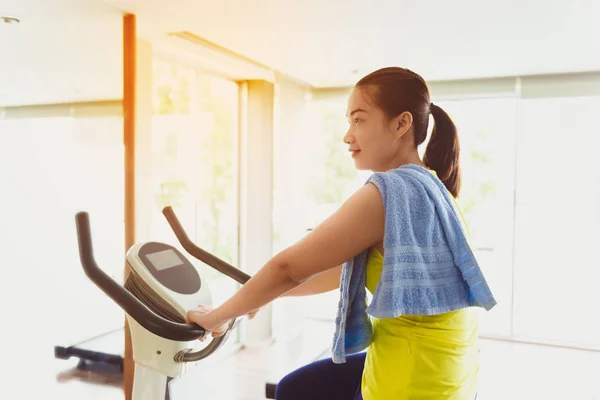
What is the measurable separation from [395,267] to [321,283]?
0.46 meters

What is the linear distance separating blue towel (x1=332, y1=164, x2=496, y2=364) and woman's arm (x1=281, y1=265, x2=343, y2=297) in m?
0.29

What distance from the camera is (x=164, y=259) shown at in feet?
4.36

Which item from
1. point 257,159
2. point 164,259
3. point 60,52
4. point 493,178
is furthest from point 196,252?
point 493,178

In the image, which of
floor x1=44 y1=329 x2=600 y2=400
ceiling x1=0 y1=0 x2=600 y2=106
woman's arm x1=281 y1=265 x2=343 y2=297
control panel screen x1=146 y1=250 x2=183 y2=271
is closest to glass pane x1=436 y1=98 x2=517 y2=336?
floor x1=44 y1=329 x2=600 y2=400

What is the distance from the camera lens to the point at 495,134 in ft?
15.3

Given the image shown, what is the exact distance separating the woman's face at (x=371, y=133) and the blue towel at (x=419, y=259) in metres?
0.09

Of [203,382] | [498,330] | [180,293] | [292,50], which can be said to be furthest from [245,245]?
[180,293]

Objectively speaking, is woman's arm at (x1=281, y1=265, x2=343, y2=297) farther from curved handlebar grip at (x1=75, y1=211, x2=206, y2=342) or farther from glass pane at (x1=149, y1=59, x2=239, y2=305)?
glass pane at (x1=149, y1=59, x2=239, y2=305)

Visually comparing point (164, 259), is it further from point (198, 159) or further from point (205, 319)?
point (198, 159)

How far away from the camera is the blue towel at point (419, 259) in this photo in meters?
0.92

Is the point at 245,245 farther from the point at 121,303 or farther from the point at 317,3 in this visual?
the point at 121,303

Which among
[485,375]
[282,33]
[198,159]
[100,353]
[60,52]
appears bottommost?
[485,375]

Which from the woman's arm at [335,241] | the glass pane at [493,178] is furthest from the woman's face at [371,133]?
the glass pane at [493,178]

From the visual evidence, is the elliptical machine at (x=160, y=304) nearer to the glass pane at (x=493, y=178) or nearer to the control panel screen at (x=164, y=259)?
the control panel screen at (x=164, y=259)
